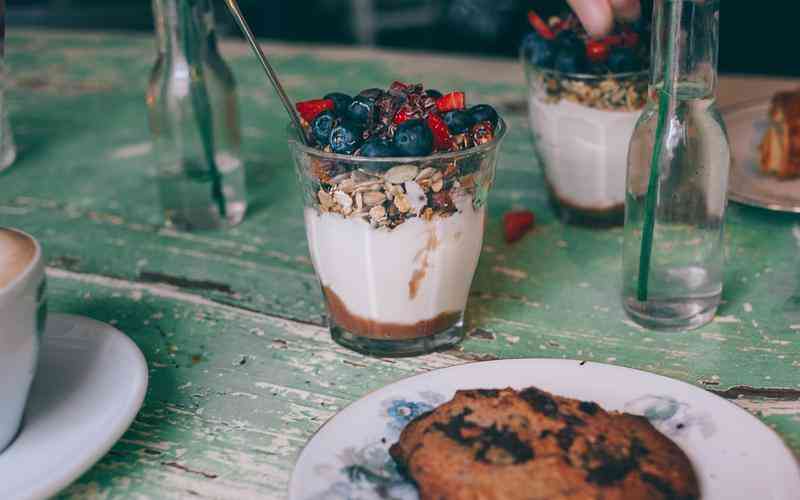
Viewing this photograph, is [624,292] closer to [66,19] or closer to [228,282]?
[228,282]

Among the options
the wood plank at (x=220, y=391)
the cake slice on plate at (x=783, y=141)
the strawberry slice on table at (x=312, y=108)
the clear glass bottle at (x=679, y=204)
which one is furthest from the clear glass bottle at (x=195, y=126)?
the cake slice on plate at (x=783, y=141)

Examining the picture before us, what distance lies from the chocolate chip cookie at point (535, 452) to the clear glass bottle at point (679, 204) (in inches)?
10.5

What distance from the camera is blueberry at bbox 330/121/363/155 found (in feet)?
2.60

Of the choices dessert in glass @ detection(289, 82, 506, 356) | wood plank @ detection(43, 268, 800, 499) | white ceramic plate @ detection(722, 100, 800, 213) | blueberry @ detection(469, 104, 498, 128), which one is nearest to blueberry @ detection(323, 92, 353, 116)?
dessert in glass @ detection(289, 82, 506, 356)

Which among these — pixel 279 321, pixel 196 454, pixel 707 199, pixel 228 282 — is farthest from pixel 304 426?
pixel 707 199

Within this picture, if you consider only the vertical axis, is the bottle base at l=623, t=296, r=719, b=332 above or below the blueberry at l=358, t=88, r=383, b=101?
below

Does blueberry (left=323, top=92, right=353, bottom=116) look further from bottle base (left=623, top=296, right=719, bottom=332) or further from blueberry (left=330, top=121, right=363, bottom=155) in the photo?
bottle base (left=623, top=296, right=719, bottom=332)

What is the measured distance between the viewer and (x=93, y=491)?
697mm

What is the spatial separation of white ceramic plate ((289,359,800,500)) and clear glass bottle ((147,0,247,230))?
548 millimetres

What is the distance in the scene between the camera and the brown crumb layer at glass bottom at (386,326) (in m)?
0.87

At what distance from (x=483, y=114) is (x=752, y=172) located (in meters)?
0.53

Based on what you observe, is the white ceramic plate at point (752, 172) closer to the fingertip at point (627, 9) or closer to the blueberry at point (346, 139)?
the fingertip at point (627, 9)

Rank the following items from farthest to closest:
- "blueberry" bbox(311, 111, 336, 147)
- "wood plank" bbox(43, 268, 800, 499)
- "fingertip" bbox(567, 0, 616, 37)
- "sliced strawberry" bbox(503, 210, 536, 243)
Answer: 1. "sliced strawberry" bbox(503, 210, 536, 243)
2. "fingertip" bbox(567, 0, 616, 37)
3. "blueberry" bbox(311, 111, 336, 147)
4. "wood plank" bbox(43, 268, 800, 499)

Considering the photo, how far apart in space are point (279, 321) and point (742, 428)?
18.7 inches
